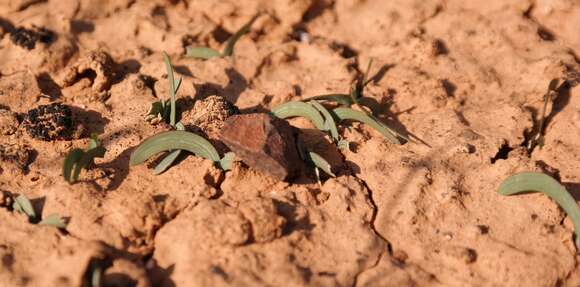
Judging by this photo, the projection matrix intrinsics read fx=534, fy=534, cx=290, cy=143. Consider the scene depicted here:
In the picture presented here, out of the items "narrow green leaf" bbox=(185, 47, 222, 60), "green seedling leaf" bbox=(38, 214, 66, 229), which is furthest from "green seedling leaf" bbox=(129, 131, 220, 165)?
"narrow green leaf" bbox=(185, 47, 222, 60)

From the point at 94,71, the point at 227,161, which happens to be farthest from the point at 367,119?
the point at 94,71

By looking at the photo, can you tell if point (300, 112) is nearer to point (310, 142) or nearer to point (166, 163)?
point (310, 142)

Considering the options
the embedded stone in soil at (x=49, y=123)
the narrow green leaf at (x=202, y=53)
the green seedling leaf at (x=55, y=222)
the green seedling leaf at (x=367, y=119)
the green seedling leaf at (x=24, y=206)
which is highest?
the green seedling leaf at (x=367, y=119)

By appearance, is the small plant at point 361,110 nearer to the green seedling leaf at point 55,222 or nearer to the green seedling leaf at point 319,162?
the green seedling leaf at point 319,162

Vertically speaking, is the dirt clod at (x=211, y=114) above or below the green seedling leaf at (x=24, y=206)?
above

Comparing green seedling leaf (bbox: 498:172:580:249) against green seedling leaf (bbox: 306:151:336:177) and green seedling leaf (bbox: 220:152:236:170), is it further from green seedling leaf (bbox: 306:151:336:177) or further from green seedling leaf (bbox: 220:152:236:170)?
green seedling leaf (bbox: 220:152:236:170)

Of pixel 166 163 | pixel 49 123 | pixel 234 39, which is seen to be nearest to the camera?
pixel 166 163

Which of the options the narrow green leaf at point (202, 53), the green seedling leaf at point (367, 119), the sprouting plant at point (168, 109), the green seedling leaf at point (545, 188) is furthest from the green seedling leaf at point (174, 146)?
the green seedling leaf at point (545, 188)
